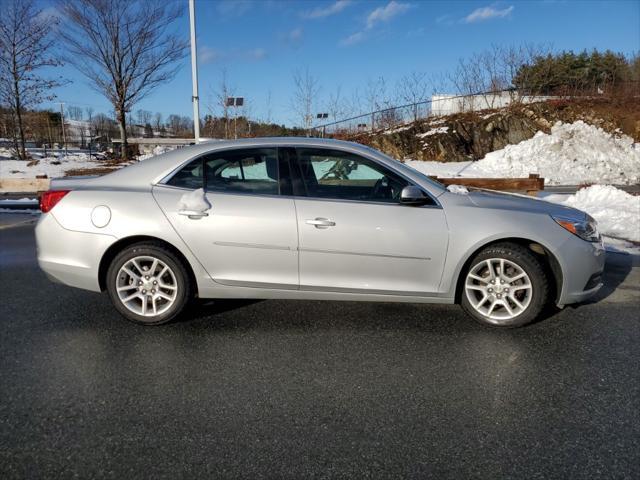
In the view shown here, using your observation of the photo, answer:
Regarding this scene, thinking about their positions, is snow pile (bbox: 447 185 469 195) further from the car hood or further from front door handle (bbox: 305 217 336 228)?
front door handle (bbox: 305 217 336 228)

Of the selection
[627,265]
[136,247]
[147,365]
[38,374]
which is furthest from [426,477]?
[627,265]

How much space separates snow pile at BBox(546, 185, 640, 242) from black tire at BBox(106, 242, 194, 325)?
667 centimetres

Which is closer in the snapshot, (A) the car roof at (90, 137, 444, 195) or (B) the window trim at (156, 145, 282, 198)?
(B) the window trim at (156, 145, 282, 198)

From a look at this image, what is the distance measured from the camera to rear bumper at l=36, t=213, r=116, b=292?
12.2 feet

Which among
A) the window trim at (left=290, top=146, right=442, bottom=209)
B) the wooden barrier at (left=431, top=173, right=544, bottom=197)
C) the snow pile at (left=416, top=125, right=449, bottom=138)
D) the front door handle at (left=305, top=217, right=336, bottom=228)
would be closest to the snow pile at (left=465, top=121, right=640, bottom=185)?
the snow pile at (left=416, top=125, right=449, bottom=138)

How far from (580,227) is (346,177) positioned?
1954 mm

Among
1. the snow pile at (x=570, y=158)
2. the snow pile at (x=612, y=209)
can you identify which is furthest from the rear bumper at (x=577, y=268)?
the snow pile at (x=570, y=158)

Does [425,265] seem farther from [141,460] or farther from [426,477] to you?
[141,460]

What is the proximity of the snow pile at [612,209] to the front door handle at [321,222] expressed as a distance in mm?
5722

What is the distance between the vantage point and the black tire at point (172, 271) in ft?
12.2

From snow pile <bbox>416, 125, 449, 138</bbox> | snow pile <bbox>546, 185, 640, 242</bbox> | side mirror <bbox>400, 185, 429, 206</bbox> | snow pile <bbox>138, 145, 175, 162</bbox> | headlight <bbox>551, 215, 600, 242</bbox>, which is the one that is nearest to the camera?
side mirror <bbox>400, 185, 429, 206</bbox>

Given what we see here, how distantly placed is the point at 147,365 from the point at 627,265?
18.6 ft

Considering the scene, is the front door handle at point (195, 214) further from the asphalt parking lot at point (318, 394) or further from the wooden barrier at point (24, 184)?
the wooden barrier at point (24, 184)

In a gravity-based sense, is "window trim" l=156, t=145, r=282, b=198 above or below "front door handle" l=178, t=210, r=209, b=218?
above
